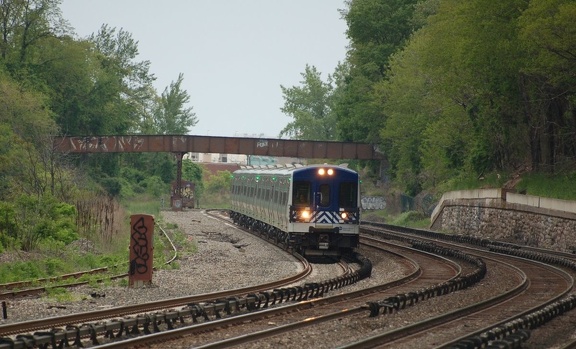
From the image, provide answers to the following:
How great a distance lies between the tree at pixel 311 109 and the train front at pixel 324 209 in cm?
10014

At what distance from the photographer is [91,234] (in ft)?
107

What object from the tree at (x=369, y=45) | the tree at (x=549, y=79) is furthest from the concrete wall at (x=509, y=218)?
the tree at (x=369, y=45)

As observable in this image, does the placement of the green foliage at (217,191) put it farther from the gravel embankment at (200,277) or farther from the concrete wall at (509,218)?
the gravel embankment at (200,277)

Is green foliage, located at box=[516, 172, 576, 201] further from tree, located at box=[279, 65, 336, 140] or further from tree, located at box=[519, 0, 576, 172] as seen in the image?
tree, located at box=[279, 65, 336, 140]

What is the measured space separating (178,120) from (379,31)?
51947mm

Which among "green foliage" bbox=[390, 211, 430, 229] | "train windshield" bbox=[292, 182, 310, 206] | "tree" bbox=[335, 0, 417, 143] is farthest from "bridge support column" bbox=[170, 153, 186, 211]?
"train windshield" bbox=[292, 182, 310, 206]

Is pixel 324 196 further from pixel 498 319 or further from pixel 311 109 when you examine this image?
pixel 311 109

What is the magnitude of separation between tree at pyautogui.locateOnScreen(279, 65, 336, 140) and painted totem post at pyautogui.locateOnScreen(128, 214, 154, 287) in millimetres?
109389

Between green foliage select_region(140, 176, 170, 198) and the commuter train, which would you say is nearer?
the commuter train

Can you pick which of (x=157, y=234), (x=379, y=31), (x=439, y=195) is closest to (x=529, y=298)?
(x=157, y=234)

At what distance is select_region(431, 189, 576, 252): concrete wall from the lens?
37781 mm

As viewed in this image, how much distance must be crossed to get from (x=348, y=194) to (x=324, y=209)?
0.89m

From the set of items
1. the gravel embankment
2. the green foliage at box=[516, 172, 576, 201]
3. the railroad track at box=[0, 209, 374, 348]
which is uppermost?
the green foliage at box=[516, 172, 576, 201]

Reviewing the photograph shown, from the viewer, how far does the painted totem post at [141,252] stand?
20.9 metres
